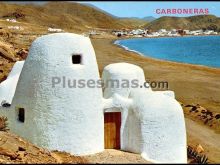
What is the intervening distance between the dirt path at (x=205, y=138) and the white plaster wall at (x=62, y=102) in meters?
7.82

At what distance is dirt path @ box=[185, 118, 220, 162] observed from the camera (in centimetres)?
2548

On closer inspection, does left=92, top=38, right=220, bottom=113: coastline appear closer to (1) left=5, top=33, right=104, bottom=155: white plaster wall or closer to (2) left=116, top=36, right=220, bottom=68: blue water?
(1) left=5, top=33, right=104, bottom=155: white plaster wall

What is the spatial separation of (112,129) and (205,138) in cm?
947

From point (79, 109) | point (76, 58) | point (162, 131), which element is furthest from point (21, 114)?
point (162, 131)

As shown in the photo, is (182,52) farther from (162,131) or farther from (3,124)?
(162,131)

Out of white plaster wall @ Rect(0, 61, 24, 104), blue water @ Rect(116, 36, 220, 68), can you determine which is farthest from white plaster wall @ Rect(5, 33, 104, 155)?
blue water @ Rect(116, 36, 220, 68)

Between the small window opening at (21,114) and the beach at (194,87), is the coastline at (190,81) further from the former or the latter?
the small window opening at (21,114)

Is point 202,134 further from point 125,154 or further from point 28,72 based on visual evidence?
point 28,72

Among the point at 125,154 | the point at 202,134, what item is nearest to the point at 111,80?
the point at 125,154

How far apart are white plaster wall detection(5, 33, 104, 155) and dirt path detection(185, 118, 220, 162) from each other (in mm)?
7824

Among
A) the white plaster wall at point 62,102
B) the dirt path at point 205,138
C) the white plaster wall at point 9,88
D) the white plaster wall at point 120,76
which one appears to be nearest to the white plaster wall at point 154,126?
the white plaster wall at point 120,76

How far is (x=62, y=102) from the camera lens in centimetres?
1978

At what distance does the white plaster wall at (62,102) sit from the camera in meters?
19.8

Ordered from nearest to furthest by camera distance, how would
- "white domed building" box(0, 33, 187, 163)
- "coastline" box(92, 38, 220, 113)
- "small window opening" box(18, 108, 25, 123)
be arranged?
"white domed building" box(0, 33, 187, 163) < "small window opening" box(18, 108, 25, 123) < "coastline" box(92, 38, 220, 113)
